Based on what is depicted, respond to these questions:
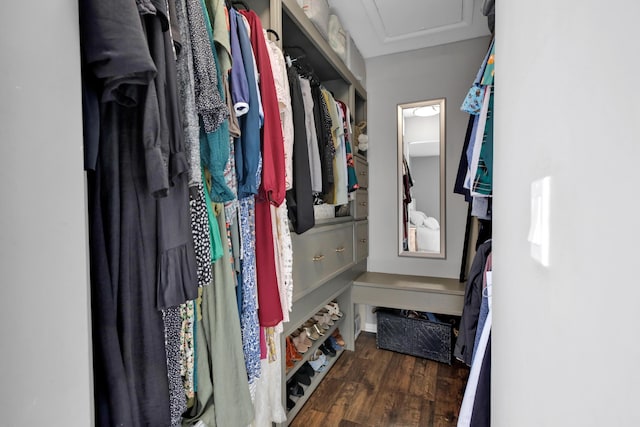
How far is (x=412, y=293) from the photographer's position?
2.17 meters

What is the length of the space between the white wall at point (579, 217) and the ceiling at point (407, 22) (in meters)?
1.76

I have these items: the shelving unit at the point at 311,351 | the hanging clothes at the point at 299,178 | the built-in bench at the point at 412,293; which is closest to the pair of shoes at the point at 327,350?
the shelving unit at the point at 311,351

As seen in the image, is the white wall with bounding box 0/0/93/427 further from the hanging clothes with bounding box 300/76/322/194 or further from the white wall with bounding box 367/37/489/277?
the white wall with bounding box 367/37/489/277

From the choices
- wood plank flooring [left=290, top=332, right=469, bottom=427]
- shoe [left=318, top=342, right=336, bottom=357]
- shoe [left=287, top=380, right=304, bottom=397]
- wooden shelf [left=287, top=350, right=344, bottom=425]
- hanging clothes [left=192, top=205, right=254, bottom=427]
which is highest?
hanging clothes [left=192, top=205, right=254, bottom=427]

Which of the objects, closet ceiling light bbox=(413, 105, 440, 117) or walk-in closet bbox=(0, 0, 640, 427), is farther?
closet ceiling light bbox=(413, 105, 440, 117)

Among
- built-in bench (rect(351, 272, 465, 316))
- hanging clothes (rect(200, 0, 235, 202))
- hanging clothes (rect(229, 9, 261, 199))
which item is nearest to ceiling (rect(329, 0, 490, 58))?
hanging clothes (rect(229, 9, 261, 199))

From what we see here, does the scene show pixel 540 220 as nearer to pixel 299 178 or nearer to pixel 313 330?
pixel 299 178

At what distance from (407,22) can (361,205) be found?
4.51ft

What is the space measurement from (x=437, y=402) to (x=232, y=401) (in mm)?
1367

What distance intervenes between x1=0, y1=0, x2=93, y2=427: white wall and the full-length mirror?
7.83 feet

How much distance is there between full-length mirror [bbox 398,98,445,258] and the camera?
2461 millimetres

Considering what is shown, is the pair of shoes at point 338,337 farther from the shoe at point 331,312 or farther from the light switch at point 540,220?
the light switch at point 540,220

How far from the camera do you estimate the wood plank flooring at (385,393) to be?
1.59 m

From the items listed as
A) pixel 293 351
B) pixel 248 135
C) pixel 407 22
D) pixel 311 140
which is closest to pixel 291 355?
pixel 293 351
